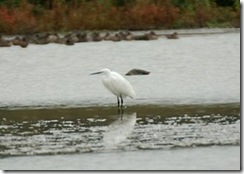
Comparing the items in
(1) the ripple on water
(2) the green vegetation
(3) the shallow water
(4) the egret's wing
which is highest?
(2) the green vegetation

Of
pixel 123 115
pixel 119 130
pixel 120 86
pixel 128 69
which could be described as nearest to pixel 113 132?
pixel 119 130

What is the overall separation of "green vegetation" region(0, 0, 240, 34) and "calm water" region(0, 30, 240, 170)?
1138 centimetres

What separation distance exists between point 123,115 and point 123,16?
27.7 metres

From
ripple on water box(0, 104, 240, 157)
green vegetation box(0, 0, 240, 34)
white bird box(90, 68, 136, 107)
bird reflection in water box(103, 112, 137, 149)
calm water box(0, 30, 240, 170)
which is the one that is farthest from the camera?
green vegetation box(0, 0, 240, 34)

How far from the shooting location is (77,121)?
15.8 meters

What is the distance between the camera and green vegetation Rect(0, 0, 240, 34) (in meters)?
43.0

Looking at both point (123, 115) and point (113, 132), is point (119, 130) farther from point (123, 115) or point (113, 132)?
point (123, 115)

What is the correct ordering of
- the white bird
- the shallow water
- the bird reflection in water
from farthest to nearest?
the shallow water < the white bird < the bird reflection in water

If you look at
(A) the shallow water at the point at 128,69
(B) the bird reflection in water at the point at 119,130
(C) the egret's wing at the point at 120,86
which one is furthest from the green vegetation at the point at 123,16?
(B) the bird reflection in water at the point at 119,130

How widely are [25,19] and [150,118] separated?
27593 mm

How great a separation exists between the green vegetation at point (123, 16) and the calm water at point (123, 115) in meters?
11.4

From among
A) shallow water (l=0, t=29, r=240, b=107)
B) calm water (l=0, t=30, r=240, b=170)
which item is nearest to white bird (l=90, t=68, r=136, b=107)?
calm water (l=0, t=30, r=240, b=170)

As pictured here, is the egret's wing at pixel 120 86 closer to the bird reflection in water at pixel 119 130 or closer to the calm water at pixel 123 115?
the calm water at pixel 123 115

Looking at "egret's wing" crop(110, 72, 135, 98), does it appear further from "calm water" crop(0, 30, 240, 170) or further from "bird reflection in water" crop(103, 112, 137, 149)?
"bird reflection in water" crop(103, 112, 137, 149)
